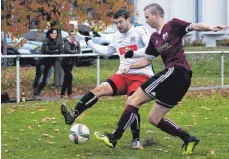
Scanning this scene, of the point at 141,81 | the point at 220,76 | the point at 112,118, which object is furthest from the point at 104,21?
the point at 141,81

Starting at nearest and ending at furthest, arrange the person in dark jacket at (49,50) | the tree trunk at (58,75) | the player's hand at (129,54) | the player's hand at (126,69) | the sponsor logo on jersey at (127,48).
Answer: the player's hand at (129,54)
the player's hand at (126,69)
the sponsor logo on jersey at (127,48)
the person in dark jacket at (49,50)
the tree trunk at (58,75)

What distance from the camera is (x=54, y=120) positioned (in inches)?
540

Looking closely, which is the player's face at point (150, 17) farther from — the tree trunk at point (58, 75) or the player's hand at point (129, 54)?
the tree trunk at point (58, 75)

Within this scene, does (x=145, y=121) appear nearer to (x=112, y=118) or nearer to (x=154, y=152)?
(x=112, y=118)

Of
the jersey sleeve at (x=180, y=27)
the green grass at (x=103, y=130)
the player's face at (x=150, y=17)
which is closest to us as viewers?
the jersey sleeve at (x=180, y=27)

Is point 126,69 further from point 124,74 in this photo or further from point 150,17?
point 150,17

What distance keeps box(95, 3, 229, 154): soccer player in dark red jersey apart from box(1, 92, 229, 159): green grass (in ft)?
1.07

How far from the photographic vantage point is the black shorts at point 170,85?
936 cm

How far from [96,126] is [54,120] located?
4.05 feet

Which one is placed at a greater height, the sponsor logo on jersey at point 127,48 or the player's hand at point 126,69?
the sponsor logo on jersey at point 127,48

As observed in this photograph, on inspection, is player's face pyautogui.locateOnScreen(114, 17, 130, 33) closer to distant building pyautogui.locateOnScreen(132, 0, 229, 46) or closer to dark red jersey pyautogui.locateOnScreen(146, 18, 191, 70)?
dark red jersey pyautogui.locateOnScreen(146, 18, 191, 70)

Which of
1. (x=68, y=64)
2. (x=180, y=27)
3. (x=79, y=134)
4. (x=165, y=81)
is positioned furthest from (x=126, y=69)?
(x=68, y=64)

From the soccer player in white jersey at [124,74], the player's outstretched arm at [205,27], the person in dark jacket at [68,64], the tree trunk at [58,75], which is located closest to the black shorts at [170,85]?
the player's outstretched arm at [205,27]

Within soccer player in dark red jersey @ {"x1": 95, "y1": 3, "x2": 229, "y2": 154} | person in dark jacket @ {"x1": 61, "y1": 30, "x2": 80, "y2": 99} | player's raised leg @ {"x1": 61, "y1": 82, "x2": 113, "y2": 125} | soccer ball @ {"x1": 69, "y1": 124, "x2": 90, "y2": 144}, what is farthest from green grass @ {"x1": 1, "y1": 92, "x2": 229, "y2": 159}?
person in dark jacket @ {"x1": 61, "y1": 30, "x2": 80, "y2": 99}
